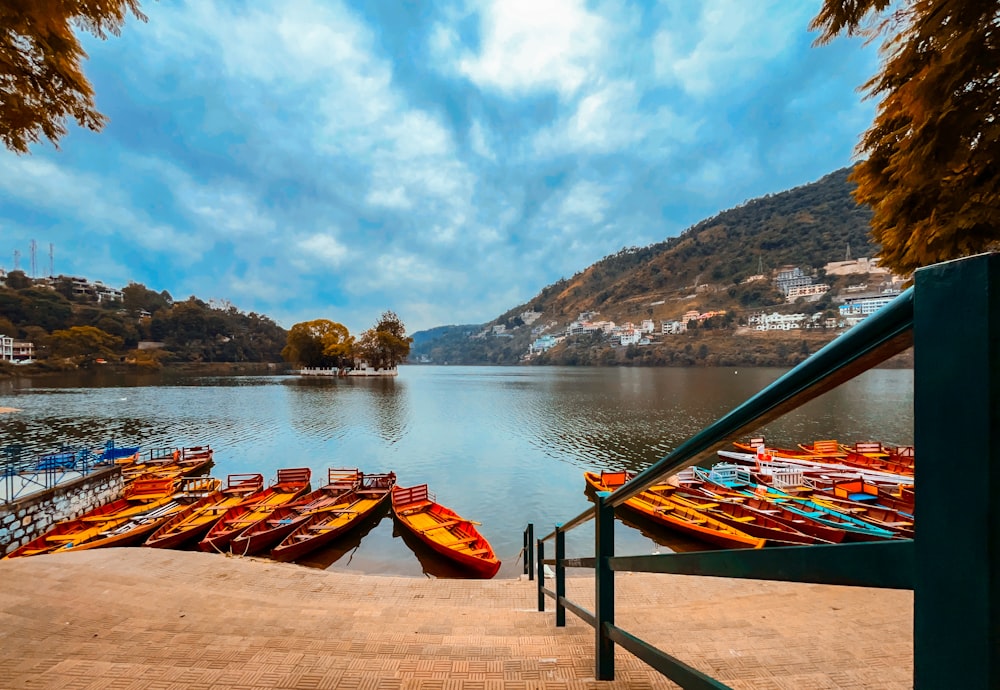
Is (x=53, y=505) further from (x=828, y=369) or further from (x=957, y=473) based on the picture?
(x=957, y=473)

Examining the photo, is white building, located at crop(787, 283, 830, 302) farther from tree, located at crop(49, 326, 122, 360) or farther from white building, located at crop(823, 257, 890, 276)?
tree, located at crop(49, 326, 122, 360)

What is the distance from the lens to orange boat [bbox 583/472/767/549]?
10766 mm

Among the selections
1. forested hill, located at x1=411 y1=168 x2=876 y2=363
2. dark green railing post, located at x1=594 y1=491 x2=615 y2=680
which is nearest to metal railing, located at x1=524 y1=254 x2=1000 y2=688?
dark green railing post, located at x1=594 y1=491 x2=615 y2=680

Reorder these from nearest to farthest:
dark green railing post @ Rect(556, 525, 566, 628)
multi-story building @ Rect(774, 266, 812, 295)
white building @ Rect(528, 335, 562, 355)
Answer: dark green railing post @ Rect(556, 525, 566, 628) → multi-story building @ Rect(774, 266, 812, 295) → white building @ Rect(528, 335, 562, 355)

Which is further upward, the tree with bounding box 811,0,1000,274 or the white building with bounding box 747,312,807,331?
the white building with bounding box 747,312,807,331

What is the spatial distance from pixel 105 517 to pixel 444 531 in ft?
30.7

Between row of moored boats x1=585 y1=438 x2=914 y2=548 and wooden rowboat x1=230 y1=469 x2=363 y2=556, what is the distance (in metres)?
9.56

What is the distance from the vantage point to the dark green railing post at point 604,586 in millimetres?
2287

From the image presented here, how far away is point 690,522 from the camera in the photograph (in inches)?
466

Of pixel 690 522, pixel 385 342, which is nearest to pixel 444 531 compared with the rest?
pixel 690 522

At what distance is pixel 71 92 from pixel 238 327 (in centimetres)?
13819

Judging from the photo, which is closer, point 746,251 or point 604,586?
point 604,586

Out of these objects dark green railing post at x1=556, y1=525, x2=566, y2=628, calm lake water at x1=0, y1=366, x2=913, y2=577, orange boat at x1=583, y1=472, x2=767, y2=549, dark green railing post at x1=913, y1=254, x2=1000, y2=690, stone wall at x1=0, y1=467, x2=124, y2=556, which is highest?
dark green railing post at x1=913, y1=254, x2=1000, y2=690

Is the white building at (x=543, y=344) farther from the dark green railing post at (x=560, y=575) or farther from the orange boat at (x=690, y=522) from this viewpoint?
the dark green railing post at (x=560, y=575)
